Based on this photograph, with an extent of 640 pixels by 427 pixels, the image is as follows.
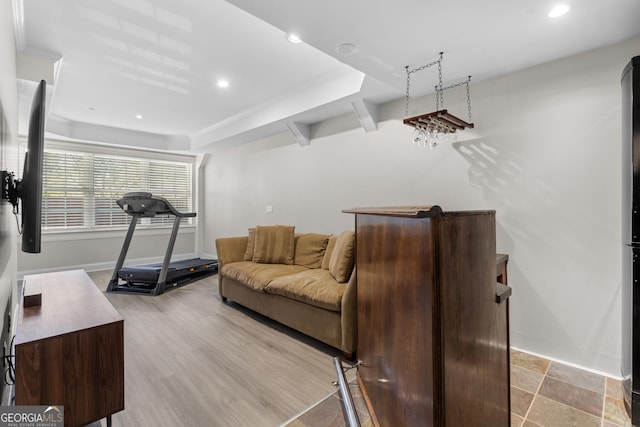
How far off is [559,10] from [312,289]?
250cm

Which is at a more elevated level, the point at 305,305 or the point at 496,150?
the point at 496,150

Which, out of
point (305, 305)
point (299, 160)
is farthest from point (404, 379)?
point (299, 160)

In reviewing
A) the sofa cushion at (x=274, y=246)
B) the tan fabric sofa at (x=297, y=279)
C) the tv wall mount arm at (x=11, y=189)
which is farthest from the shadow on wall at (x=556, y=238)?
the tv wall mount arm at (x=11, y=189)

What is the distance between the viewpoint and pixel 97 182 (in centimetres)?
546

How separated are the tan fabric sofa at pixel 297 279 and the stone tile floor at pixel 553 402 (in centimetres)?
56

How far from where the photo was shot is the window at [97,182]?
5012mm

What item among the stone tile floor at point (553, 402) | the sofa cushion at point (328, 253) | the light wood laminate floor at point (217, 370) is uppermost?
the sofa cushion at point (328, 253)

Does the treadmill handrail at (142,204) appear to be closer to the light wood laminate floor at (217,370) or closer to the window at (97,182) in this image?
the light wood laminate floor at (217,370)

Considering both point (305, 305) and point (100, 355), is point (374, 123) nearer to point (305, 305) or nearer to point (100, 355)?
point (305, 305)

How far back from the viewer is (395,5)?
5.53ft

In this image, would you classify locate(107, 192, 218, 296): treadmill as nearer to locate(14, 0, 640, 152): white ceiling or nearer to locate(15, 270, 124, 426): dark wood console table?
locate(14, 0, 640, 152): white ceiling

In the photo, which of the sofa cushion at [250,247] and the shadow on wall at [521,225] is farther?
the sofa cushion at [250,247]

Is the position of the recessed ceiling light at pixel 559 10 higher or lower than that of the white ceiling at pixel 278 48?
lower

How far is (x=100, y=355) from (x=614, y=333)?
3.26 meters
